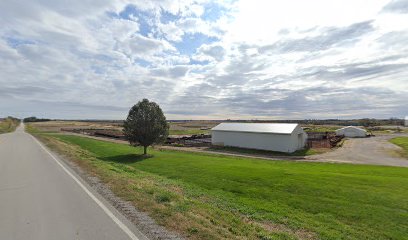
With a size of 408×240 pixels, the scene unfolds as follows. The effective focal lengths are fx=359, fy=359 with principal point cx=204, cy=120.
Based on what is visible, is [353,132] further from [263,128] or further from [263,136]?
[263,136]

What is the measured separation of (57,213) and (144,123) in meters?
24.9

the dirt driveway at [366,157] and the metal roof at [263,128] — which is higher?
the metal roof at [263,128]

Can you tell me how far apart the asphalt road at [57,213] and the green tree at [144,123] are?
1879 cm

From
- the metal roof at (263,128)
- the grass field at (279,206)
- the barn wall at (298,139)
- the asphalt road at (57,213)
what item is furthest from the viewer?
the metal roof at (263,128)

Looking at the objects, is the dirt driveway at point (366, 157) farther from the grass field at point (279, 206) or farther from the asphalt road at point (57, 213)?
the asphalt road at point (57, 213)

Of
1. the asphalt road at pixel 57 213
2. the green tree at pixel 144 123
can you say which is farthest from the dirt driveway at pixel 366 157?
the asphalt road at pixel 57 213

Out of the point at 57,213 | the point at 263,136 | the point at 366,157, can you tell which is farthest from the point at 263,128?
the point at 57,213

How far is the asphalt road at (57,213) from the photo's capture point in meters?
7.09

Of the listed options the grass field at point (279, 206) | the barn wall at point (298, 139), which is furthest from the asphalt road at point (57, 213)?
the barn wall at point (298, 139)

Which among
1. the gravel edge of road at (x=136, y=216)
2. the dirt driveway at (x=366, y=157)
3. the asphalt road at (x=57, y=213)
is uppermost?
the asphalt road at (x=57, y=213)

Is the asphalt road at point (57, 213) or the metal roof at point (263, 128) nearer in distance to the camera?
the asphalt road at point (57, 213)

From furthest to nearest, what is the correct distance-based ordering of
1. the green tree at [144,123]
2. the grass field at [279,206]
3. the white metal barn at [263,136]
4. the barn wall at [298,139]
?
the barn wall at [298,139] < the white metal barn at [263,136] < the green tree at [144,123] < the grass field at [279,206]

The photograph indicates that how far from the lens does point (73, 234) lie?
705 cm

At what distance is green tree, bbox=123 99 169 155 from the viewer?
33.6 metres
